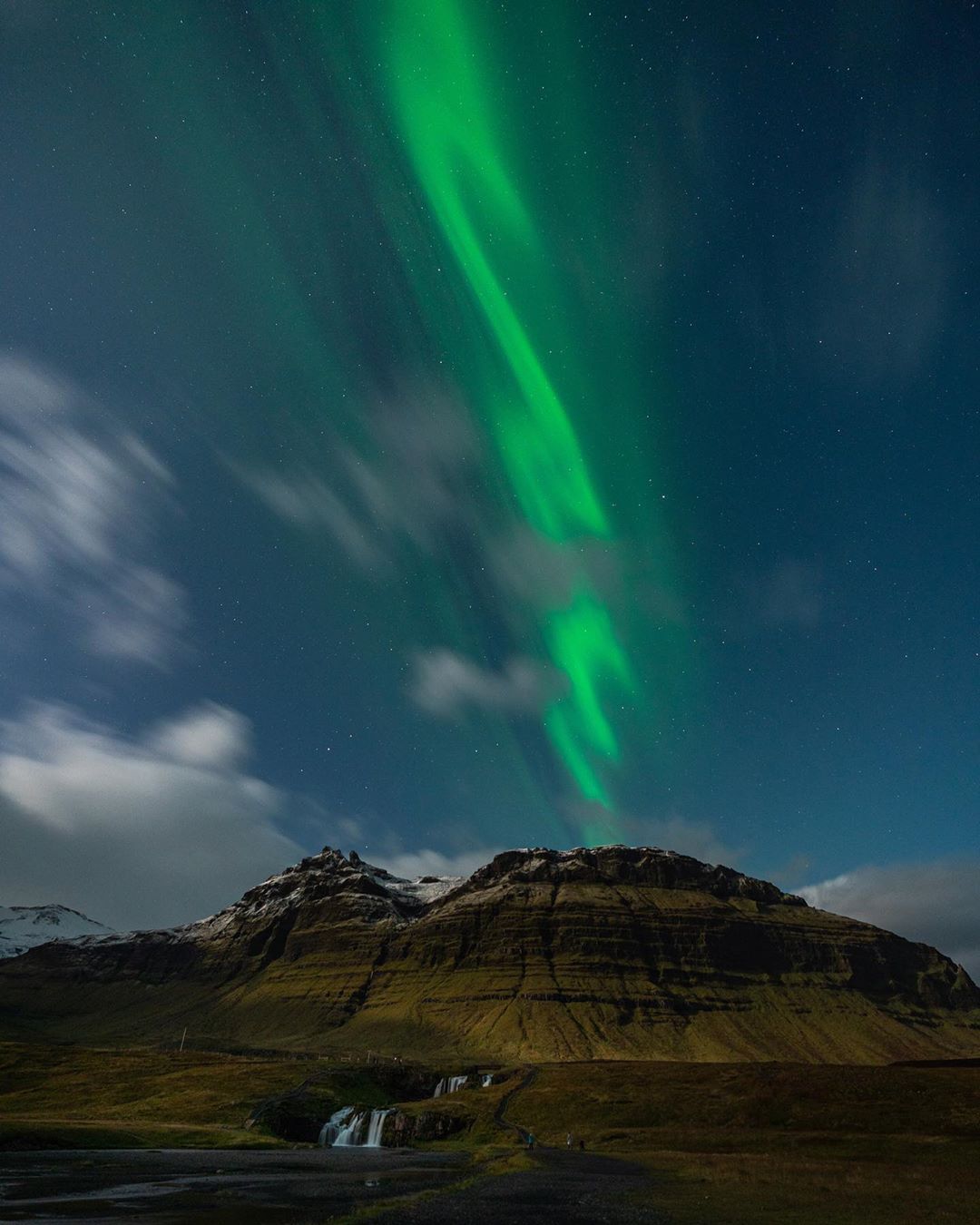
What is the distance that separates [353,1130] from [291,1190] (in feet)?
223

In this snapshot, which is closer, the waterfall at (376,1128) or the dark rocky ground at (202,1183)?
the dark rocky ground at (202,1183)

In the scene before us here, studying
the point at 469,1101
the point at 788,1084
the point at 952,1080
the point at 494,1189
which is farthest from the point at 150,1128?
the point at 952,1080

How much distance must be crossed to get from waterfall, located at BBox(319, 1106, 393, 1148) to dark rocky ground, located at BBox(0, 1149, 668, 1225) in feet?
100

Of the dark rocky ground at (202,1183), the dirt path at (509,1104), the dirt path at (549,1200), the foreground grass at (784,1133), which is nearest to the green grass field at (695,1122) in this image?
the foreground grass at (784,1133)

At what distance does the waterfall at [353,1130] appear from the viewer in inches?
3939

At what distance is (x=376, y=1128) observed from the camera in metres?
101

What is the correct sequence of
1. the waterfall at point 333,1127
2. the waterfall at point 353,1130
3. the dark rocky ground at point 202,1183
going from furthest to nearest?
1. the waterfall at point 333,1127
2. the waterfall at point 353,1130
3. the dark rocky ground at point 202,1183

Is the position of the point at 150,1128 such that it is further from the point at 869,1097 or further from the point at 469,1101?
the point at 869,1097

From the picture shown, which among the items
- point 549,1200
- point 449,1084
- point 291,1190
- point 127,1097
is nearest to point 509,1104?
point 449,1084

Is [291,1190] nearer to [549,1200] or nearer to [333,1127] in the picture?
[549,1200]

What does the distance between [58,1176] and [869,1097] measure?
82.6 metres

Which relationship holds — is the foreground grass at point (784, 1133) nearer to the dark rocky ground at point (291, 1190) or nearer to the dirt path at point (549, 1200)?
the dirt path at point (549, 1200)

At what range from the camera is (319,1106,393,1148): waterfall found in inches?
3939

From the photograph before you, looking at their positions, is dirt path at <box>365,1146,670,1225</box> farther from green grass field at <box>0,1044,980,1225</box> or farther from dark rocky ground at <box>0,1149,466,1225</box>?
dark rocky ground at <box>0,1149,466,1225</box>
